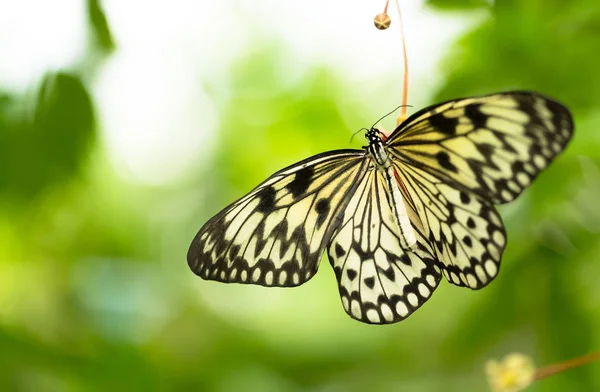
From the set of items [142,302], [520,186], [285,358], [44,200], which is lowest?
[520,186]

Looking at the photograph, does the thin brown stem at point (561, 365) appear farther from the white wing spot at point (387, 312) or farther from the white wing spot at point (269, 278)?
the white wing spot at point (269, 278)

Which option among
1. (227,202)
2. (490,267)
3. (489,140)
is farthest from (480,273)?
(227,202)

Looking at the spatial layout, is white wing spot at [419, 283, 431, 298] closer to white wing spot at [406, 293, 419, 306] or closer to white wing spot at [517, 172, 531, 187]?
white wing spot at [406, 293, 419, 306]

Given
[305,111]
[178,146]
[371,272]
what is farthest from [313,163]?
[178,146]

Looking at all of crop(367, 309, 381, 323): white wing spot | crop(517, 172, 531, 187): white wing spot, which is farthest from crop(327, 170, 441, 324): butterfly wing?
crop(517, 172, 531, 187): white wing spot

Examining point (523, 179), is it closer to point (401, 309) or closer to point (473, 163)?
point (473, 163)

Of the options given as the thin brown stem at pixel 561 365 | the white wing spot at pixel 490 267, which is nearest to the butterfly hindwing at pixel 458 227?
the white wing spot at pixel 490 267

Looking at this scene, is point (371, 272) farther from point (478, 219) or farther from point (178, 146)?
point (178, 146)
